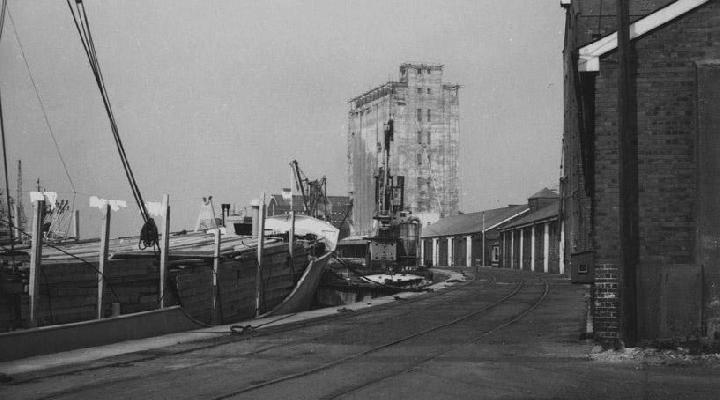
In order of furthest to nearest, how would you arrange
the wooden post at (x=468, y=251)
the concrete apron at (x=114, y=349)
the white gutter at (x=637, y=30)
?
the wooden post at (x=468, y=251)
the white gutter at (x=637, y=30)
the concrete apron at (x=114, y=349)

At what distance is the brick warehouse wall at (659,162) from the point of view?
12.6m

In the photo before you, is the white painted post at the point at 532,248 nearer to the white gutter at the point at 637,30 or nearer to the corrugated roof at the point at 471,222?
the corrugated roof at the point at 471,222

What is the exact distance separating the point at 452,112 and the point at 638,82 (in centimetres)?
9674

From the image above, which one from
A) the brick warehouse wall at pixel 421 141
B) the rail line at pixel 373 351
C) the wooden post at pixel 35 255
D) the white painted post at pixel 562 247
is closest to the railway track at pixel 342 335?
the rail line at pixel 373 351

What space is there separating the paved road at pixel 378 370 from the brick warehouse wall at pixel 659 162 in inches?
57.3

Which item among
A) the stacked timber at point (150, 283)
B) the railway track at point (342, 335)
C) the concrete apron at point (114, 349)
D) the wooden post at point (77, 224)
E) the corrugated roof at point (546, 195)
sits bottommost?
the concrete apron at point (114, 349)

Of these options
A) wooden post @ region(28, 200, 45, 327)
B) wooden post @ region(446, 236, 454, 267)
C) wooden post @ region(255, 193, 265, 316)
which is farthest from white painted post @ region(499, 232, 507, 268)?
wooden post @ region(28, 200, 45, 327)

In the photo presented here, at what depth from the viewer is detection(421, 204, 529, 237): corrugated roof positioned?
246 feet

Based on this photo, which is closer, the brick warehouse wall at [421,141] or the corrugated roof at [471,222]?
the corrugated roof at [471,222]

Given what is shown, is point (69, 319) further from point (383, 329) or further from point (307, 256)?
point (307, 256)

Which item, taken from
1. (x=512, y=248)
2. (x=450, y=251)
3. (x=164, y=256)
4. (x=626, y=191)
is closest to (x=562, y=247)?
(x=512, y=248)

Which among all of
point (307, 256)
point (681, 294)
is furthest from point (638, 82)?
point (307, 256)

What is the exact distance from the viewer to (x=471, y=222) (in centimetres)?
8300

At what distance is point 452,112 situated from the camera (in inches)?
4284
